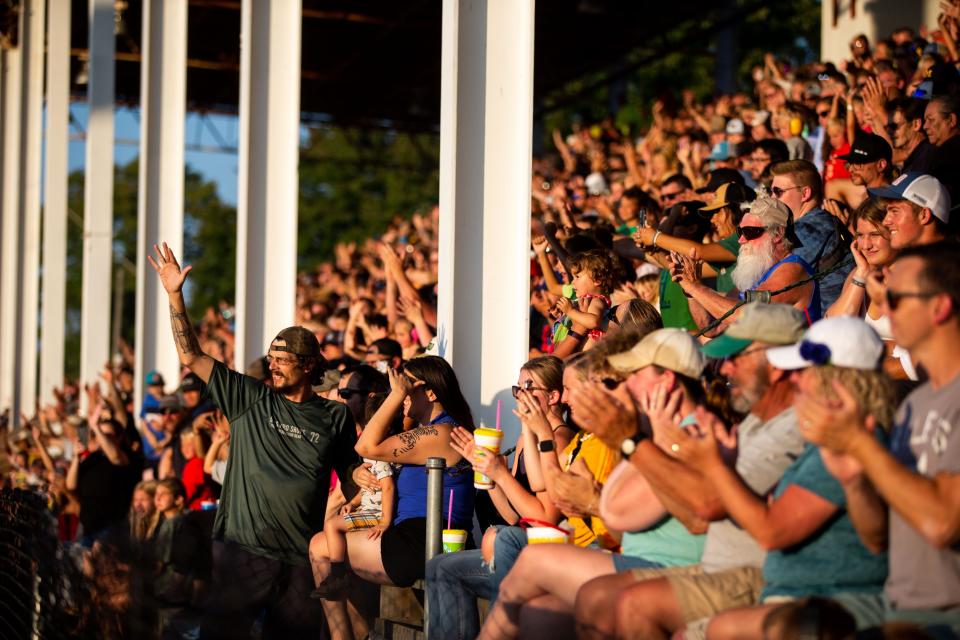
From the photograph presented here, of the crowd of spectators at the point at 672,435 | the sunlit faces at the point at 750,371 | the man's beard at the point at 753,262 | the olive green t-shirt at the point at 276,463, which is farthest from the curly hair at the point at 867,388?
the olive green t-shirt at the point at 276,463

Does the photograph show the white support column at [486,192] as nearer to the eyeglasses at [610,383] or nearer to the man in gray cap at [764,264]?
the man in gray cap at [764,264]

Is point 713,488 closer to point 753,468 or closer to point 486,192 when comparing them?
point 753,468

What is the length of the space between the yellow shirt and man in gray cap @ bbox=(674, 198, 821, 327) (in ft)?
3.59

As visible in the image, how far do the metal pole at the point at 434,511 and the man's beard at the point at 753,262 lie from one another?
1.81 meters

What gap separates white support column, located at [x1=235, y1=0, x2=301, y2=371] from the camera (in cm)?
1177

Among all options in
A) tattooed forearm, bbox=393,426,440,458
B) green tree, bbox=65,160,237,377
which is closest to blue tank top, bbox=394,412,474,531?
tattooed forearm, bbox=393,426,440,458

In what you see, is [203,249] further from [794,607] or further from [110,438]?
[794,607]

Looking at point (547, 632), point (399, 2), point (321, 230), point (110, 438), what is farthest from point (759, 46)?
point (547, 632)

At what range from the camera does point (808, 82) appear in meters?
13.4

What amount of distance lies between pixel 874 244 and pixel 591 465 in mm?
1530

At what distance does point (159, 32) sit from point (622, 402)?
1238 cm

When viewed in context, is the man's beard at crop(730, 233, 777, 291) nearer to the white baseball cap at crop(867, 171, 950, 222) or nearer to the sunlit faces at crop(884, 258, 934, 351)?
the white baseball cap at crop(867, 171, 950, 222)

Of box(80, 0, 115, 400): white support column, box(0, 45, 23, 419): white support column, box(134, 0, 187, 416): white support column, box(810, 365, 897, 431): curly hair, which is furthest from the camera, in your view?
box(0, 45, 23, 419): white support column

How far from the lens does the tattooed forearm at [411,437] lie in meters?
6.90
